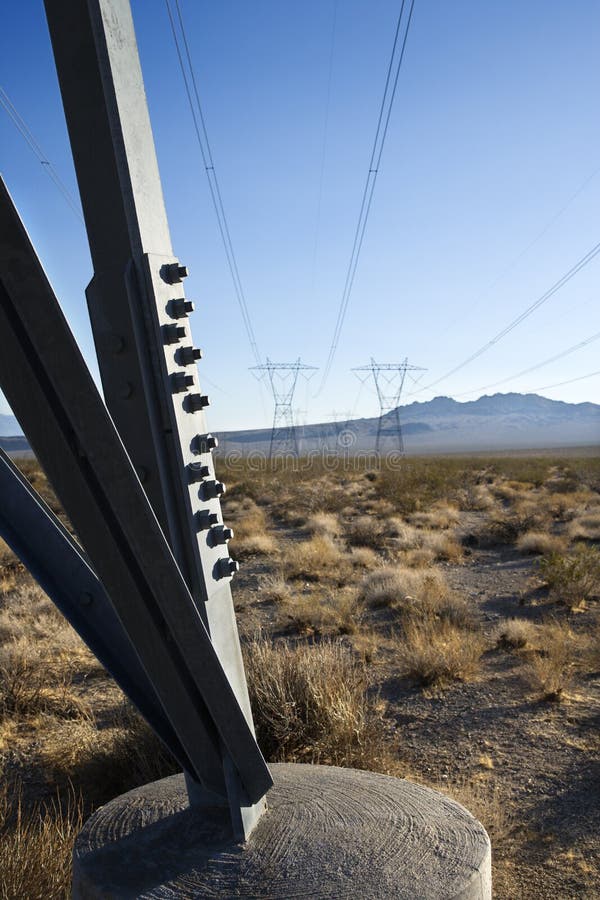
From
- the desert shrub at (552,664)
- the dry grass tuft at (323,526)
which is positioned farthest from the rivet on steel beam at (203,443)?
the dry grass tuft at (323,526)

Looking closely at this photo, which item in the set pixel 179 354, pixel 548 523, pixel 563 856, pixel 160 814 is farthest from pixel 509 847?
pixel 548 523

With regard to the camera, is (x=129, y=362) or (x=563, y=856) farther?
(x=563, y=856)

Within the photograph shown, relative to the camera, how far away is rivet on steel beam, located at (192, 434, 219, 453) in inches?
134

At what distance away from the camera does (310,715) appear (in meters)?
7.20

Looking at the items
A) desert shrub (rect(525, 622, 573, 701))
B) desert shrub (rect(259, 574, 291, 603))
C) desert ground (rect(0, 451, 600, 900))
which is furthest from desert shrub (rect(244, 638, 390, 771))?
desert shrub (rect(259, 574, 291, 603))

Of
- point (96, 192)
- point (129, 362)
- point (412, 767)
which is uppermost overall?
point (96, 192)

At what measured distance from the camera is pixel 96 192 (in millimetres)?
3133

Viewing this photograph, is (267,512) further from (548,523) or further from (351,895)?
(351,895)

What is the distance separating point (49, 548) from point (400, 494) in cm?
3202

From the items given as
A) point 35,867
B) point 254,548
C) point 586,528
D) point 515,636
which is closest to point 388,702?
point 515,636

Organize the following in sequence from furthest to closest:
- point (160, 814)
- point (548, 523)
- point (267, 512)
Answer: point (267, 512)
point (548, 523)
point (160, 814)

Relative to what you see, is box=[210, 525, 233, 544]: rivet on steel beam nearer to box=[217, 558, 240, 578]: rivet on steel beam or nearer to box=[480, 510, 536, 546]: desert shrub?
box=[217, 558, 240, 578]: rivet on steel beam

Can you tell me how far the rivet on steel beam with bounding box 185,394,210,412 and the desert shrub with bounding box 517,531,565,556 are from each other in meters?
16.8

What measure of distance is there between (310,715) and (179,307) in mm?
4976
